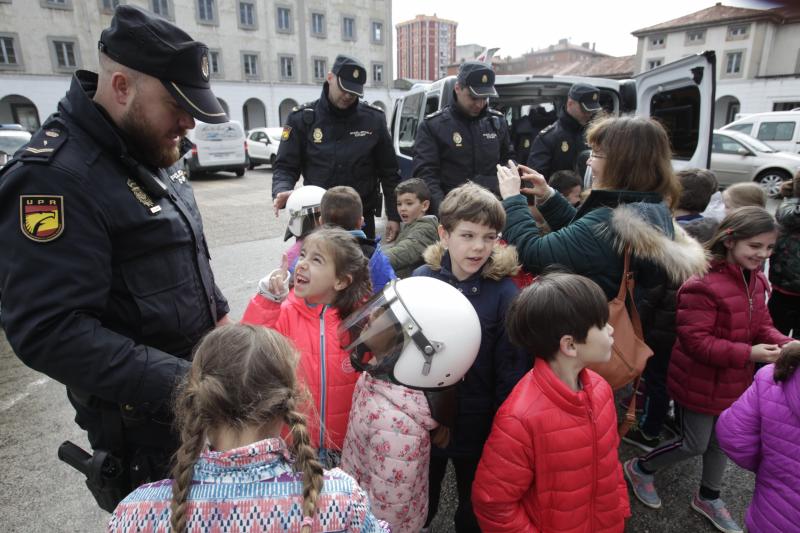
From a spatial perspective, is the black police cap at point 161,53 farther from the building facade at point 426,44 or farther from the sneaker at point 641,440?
the building facade at point 426,44

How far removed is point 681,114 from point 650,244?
3889 millimetres

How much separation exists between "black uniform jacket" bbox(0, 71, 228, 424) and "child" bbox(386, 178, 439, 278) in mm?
1627

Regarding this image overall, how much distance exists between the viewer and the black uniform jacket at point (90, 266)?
124 cm

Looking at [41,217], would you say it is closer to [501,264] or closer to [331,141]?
Answer: [501,264]

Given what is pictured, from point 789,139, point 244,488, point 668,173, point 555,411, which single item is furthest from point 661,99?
point 789,139

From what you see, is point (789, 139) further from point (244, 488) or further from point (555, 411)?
point (244, 488)

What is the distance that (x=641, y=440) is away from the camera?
298 cm

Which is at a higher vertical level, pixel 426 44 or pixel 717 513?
pixel 426 44

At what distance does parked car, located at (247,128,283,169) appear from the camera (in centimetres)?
1911

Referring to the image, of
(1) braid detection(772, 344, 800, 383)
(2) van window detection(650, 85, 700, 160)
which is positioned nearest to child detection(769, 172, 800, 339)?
(2) van window detection(650, 85, 700, 160)

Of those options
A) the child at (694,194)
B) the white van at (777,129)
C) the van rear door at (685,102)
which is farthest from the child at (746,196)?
the white van at (777,129)

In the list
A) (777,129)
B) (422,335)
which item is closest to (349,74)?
(422,335)

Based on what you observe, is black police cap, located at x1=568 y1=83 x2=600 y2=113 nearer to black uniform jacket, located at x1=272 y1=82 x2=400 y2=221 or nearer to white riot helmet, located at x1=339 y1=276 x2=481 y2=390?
black uniform jacket, located at x1=272 y1=82 x2=400 y2=221

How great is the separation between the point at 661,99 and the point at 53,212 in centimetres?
567
